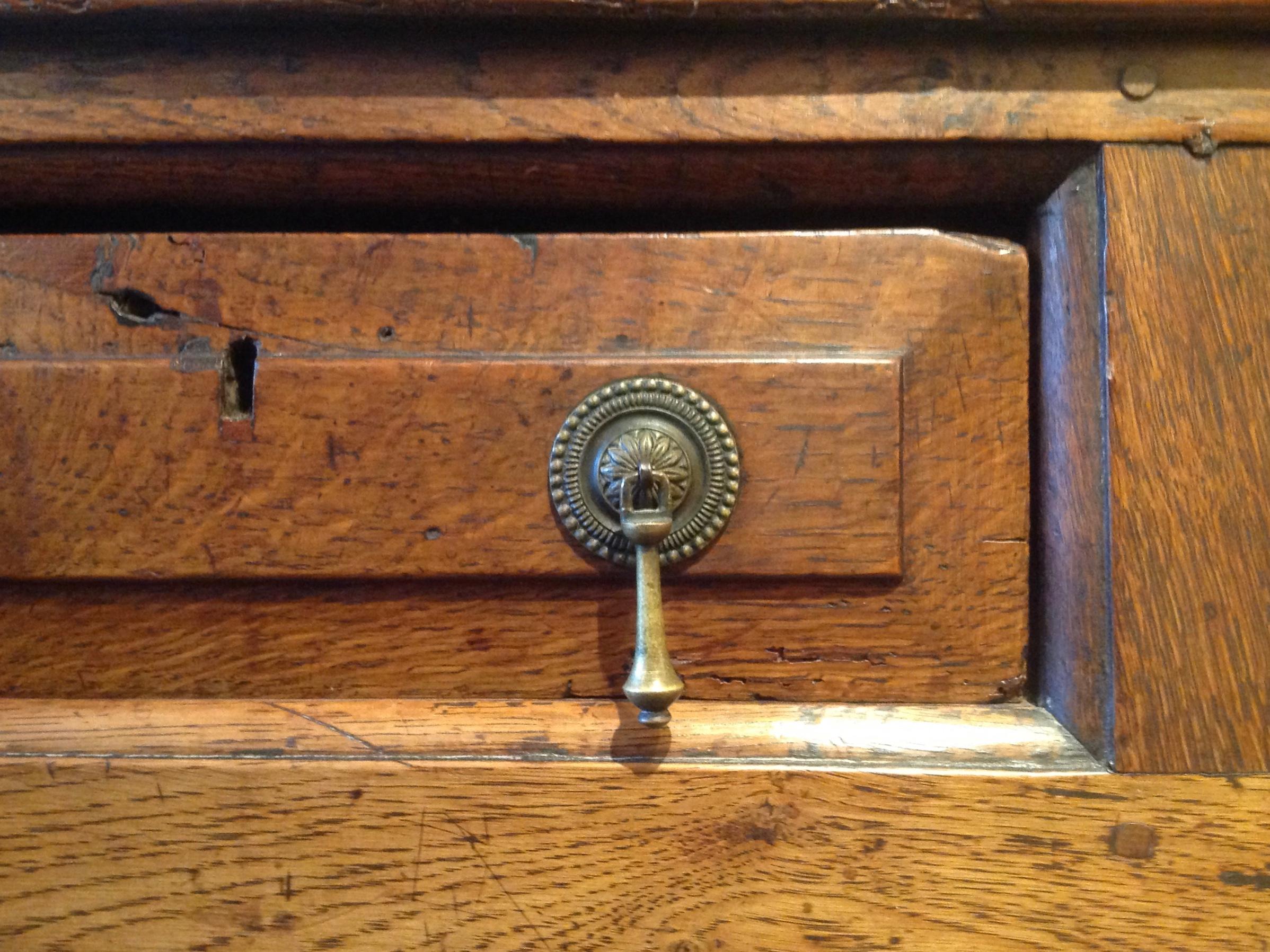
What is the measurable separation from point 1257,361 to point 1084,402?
0.29ft

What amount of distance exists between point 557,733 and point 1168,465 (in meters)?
0.36

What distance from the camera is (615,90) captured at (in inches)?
18.4

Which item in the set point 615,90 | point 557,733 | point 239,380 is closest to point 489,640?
point 557,733

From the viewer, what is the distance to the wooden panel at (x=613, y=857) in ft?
1.43

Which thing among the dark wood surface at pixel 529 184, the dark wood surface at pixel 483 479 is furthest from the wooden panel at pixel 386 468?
the dark wood surface at pixel 529 184

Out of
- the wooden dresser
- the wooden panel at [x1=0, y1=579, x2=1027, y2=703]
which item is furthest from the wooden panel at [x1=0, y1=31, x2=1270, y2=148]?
the wooden panel at [x1=0, y1=579, x2=1027, y2=703]

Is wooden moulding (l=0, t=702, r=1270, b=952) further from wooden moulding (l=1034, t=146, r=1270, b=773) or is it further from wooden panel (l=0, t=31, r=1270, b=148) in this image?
wooden panel (l=0, t=31, r=1270, b=148)

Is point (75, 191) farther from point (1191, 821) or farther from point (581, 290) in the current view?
point (1191, 821)

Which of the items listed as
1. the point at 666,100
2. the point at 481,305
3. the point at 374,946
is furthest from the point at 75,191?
the point at 374,946

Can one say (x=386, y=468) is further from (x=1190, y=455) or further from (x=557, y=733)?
(x=1190, y=455)

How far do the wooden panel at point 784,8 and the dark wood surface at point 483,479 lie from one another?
116 mm

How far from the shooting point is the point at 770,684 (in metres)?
0.49

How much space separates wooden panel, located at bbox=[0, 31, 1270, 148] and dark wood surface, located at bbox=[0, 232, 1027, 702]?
0.06 metres

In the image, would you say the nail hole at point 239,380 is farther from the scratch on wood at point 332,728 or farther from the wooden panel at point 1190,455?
the wooden panel at point 1190,455
